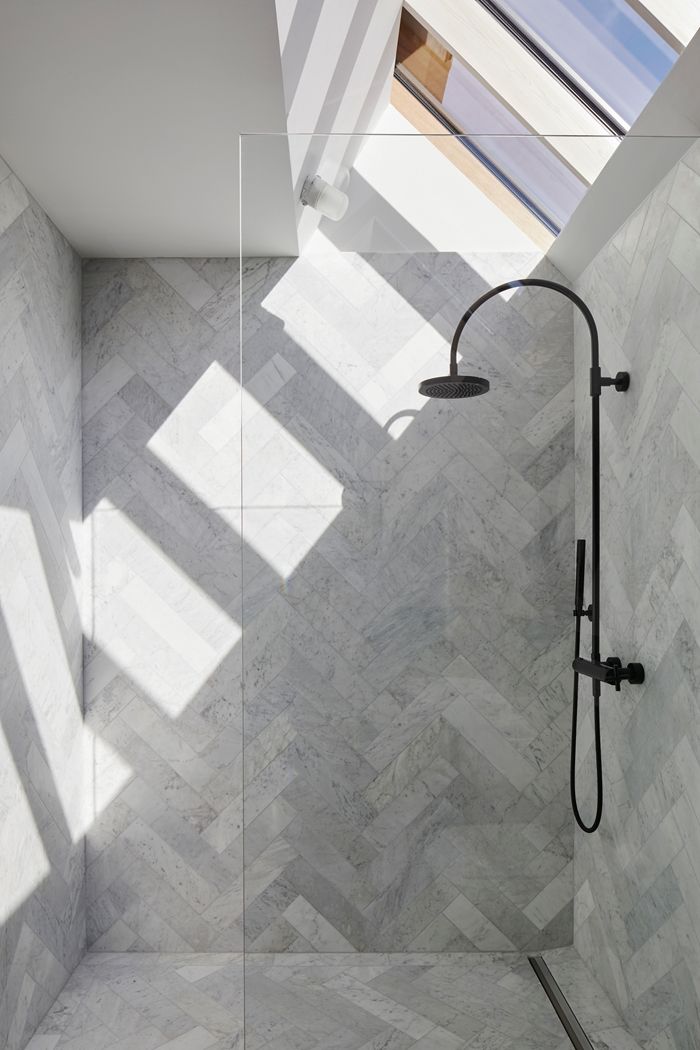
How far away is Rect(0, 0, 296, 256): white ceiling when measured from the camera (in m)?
1.76

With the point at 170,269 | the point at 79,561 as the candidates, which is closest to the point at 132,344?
the point at 170,269

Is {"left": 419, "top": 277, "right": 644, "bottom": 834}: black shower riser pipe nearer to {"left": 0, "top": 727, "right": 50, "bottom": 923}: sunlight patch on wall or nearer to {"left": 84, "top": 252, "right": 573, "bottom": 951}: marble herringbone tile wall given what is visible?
{"left": 84, "top": 252, "right": 573, "bottom": 951}: marble herringbone tile wall

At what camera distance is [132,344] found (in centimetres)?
332

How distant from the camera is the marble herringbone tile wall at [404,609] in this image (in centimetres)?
176

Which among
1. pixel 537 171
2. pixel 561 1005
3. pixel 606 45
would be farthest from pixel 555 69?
pixel 561 1005

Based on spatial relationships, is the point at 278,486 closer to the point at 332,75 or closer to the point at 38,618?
the point at 332,75

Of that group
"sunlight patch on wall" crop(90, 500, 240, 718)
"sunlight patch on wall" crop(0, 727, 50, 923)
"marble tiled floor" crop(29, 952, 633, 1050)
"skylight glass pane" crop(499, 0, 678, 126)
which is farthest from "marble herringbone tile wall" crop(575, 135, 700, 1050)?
"sunlight patch on wall" crop(90, 500, 240, 718)

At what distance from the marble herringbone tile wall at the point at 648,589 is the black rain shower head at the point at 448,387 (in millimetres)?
224

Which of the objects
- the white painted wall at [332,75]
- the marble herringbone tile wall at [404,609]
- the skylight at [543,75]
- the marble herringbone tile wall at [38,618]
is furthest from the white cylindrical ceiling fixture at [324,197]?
the marble herringbone tile wall at [38,618]

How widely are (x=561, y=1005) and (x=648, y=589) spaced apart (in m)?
0.84

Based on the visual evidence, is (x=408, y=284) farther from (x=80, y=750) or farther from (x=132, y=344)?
(x=80, y=750)

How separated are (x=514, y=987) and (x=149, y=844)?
1886 mm

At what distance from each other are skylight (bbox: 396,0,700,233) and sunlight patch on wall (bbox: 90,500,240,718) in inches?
68.8

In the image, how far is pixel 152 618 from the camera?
3.29 meters
